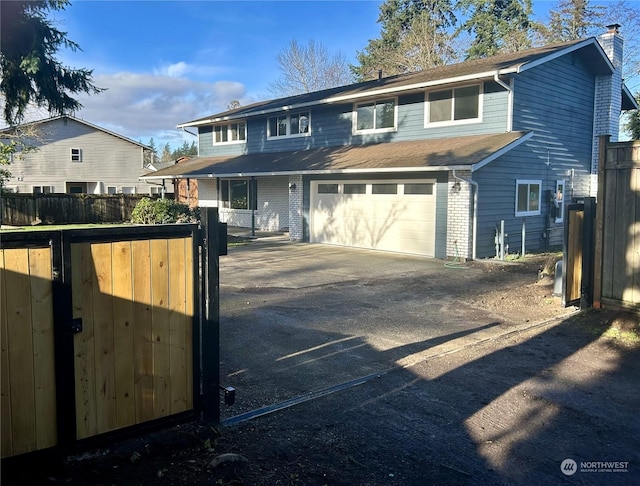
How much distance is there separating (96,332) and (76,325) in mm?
143

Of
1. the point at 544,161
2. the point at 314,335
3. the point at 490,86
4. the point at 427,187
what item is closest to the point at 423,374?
the point at 314,335

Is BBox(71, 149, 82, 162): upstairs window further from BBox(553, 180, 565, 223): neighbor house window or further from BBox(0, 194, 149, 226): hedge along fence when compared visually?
BBox(553, 180, 565, 223): neighbor house window

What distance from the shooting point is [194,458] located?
3.32 meters

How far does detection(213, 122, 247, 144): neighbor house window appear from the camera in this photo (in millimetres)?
23953

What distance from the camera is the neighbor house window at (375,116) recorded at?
57.0 feet

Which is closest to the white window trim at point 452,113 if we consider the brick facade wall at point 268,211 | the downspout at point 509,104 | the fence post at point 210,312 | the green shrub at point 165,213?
the downspout at point 509,104

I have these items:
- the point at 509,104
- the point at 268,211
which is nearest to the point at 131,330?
the point at 509,104

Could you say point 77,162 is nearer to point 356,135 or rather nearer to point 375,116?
point 356,135

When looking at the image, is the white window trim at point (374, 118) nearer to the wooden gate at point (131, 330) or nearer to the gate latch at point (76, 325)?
the wooden gate at point (131, 330)

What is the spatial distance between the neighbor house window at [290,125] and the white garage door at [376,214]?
132 inches

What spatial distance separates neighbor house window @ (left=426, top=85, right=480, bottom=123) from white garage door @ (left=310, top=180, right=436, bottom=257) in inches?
96.9

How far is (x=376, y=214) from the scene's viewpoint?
53.3 ft

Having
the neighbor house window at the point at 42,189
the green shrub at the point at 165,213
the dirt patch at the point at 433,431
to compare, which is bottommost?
the dirt patch at the point at 433,431

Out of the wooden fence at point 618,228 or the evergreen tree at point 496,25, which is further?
the evergreen tree at point 496,25
